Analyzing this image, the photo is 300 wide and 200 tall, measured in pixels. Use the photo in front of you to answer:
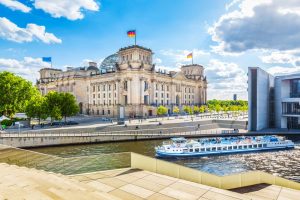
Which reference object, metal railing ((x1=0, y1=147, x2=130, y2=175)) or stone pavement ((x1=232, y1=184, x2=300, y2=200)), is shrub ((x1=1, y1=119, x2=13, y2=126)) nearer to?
metal railing ((x1=0, y1=147, x2=130, y2=175))

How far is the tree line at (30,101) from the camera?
74375 mm

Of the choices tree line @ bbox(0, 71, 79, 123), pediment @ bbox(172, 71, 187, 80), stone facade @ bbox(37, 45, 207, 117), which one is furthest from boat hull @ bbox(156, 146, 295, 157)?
pediment @ bbox(172, 71, 187, 80)

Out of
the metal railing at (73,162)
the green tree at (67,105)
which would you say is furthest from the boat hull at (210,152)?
the green tree at (67,105)

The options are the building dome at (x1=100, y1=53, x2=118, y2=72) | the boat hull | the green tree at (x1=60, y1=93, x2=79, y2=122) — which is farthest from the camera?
the building dome at (x1=100, y1=53, x2=118, y2=72)

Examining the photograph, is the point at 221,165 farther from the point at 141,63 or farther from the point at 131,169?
the point at 141,63

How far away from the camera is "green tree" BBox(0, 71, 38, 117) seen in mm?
82419

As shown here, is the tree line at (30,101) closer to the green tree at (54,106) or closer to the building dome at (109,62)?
the green tree at (54,106)

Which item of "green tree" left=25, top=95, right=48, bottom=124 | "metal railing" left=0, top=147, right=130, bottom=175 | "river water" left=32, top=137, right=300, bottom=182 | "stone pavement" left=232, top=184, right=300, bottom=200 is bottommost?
"river water" left=32, top=137, right=300, bottom=182

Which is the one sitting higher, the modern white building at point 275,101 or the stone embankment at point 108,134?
the modern white building at point 275,101

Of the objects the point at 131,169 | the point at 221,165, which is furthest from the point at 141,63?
the point at 131,169

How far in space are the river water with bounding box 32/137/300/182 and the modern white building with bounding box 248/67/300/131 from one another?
21.9 m

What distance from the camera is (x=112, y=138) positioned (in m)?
63.0

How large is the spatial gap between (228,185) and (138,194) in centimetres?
508

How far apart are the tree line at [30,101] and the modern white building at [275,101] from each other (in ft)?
194
